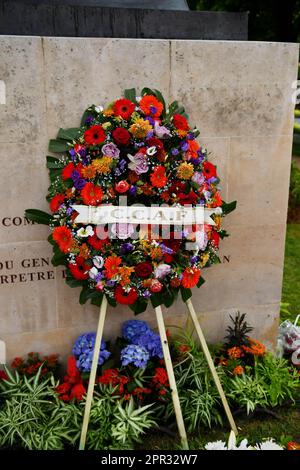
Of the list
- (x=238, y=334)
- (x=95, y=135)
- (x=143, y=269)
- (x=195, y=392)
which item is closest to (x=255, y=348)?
(x=238, y=334)

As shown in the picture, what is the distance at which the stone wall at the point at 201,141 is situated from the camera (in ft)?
11.5

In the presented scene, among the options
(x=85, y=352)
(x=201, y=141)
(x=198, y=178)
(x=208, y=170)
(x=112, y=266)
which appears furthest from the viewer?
(x=201, y=141)

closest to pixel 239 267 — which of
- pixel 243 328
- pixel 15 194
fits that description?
pixel 243 328

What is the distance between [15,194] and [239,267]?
2040mm

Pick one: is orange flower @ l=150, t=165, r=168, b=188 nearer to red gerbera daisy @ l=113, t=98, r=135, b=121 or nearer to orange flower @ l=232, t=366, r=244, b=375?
red gerbera daisy @ l=113, t=98, r=135, b=121

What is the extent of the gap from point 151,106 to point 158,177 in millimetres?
557

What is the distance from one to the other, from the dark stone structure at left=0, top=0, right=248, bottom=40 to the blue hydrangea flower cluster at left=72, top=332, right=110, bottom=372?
236cm

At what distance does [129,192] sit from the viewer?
10.7 ft

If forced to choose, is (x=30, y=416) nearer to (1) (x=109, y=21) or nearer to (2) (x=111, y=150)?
(2) (x=111, y=150)

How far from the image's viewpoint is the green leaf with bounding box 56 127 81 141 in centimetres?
353

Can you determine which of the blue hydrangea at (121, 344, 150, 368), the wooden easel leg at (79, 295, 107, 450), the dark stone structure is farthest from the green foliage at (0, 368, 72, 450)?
the dark stone structure

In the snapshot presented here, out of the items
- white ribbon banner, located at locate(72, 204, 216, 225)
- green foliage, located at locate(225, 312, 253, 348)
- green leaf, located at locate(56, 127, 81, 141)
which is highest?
green leaf, located at locate(56, 127, 81, 141)

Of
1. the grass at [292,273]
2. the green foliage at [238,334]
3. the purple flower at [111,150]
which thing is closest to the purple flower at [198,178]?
the purple flower at [111,150]

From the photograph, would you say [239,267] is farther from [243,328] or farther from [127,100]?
[127,100]
